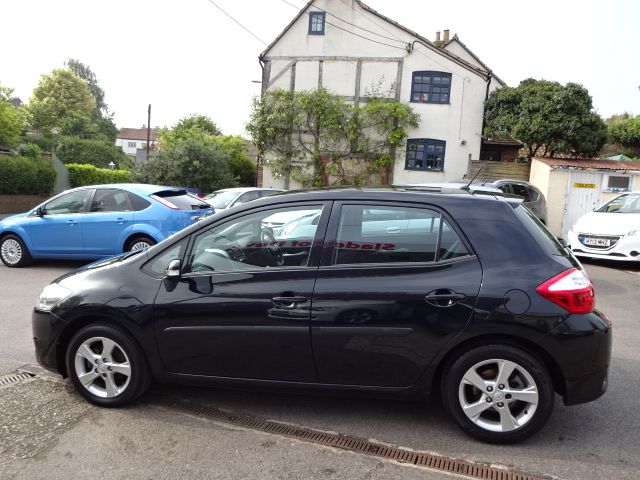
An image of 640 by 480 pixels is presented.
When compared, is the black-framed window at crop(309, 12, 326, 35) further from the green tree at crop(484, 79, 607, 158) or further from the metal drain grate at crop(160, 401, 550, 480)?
the metal drain grate at crop(160, 401, 550, 480)

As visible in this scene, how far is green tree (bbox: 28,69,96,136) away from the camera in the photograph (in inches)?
2306

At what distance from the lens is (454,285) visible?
3.26 meters

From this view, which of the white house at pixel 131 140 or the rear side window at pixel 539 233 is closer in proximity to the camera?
the rear side window at pixel 539 233

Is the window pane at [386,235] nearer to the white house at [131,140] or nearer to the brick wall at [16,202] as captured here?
the brick wall at [16,202]

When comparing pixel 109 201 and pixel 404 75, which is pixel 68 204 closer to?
pixel 109 201

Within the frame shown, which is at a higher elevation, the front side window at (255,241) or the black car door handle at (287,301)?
the front side window at (255,241)

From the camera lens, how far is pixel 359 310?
131 inches

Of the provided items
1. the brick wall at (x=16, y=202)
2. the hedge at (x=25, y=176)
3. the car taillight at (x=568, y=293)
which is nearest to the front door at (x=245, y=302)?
the car taillight at (x=568, y=293)

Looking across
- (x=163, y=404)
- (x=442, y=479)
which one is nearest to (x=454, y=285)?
(x=442, y=479)

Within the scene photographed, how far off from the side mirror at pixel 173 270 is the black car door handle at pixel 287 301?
2.40 ft

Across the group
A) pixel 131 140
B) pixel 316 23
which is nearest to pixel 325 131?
pixel 316 23

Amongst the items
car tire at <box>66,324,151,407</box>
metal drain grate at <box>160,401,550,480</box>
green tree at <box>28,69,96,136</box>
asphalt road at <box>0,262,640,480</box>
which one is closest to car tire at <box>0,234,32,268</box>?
asphalt road at <box>0,262,640,480</box>

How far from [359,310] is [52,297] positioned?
2319 millimetres

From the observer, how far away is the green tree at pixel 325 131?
24.0 m
